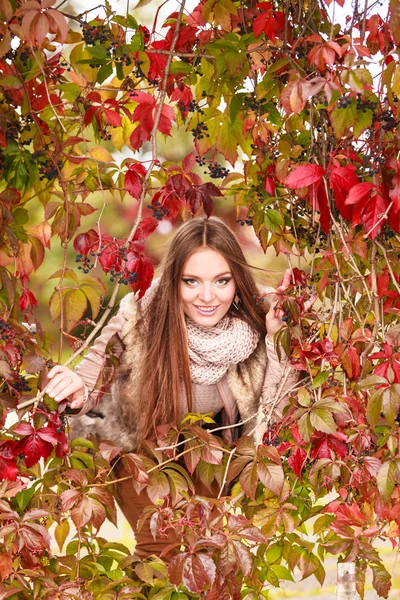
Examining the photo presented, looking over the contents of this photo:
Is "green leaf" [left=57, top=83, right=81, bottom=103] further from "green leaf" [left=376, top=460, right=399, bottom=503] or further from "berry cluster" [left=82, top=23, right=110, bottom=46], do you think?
"green leaf" [left=376, top=460, right=399, bottom=503]

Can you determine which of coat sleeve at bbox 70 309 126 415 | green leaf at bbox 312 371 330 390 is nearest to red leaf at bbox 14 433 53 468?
coat sleeve at bbox 70 309 126 415

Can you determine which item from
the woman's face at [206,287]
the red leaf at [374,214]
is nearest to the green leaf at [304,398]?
the red leaf at [374,214]

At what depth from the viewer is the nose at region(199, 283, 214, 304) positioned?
172 cm

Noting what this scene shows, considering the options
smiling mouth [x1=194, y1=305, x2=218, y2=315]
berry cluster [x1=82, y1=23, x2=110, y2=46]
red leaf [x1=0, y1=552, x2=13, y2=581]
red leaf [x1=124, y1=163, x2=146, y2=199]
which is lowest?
red leaf [x1=0, y1=552, x2=13, y2=581]

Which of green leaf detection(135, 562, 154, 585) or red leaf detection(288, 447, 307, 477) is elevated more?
red leaf detection(288, 447, 307, 477)

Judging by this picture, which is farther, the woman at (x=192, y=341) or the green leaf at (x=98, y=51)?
the woman at (x=192, y=341)

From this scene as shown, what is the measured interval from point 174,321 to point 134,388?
0.20 metres

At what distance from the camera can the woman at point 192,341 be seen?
5.66ft

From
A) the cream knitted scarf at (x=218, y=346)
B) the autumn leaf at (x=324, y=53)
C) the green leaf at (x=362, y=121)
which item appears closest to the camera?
the autumn leaf at (x=324, y=53)

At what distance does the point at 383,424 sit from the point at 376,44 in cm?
72

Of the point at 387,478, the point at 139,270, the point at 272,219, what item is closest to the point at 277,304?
the point at 272,219

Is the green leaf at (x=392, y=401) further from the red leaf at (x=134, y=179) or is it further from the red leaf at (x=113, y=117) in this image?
the red leaf at (x=113, y=117)

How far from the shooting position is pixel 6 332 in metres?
1.26

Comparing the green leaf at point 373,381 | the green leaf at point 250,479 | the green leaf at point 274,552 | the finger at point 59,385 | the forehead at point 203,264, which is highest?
the forehead at point 203,264
